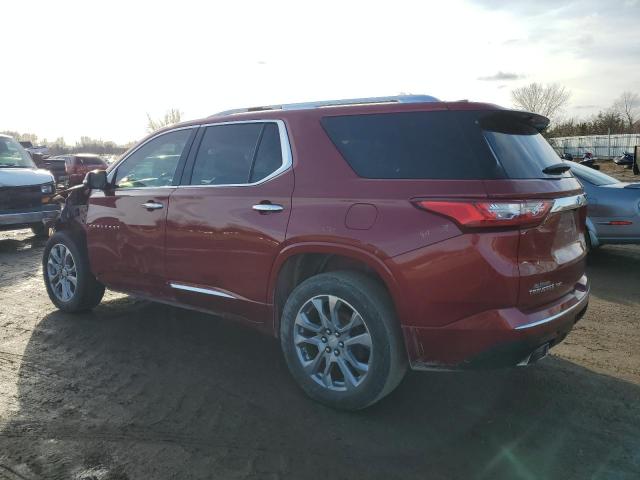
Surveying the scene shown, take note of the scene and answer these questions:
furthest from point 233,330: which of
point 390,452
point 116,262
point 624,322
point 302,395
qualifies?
point 624,322

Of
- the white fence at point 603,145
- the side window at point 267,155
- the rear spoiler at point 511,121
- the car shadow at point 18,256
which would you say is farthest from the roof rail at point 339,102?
the white fence at point 603,145

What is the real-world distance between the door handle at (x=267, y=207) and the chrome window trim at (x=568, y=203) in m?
1.67

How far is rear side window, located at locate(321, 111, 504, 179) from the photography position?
10.00 feet

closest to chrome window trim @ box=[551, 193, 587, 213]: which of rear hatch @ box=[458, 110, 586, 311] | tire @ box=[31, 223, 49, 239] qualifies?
rear hatch @ box=[458, 110, 586, 311]

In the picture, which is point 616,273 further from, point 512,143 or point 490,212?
point 490,212

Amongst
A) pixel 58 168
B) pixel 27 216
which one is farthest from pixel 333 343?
pixel 58 168

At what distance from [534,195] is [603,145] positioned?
151 ft

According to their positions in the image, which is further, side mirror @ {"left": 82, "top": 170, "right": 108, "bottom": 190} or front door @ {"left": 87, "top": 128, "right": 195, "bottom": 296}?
side mirror @ {"left": 82, "top": 170, "right": 108, "bottom": 190}

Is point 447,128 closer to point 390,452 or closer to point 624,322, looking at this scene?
point 390,452

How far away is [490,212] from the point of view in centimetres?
289

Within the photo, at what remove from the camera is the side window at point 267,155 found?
382 cm

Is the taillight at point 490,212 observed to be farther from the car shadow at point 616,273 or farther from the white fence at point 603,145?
the white fence at point 603,145

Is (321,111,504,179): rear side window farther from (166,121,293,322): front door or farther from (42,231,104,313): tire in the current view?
(42,231,104,313): tire

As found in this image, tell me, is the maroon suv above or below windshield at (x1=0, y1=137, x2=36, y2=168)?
below
